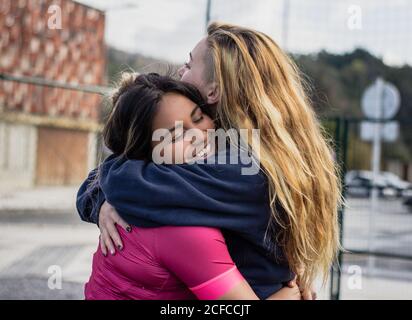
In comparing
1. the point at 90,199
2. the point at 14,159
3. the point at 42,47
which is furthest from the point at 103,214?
the point at 42,47

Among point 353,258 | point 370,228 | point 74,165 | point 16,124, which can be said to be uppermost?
point 16,124

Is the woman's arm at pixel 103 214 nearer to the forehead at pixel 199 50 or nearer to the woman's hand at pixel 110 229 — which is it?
the woman's hand at pixel 110 229

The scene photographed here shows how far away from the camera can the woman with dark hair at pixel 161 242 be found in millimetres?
1187

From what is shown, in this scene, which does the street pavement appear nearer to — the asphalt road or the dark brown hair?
the asphalt road

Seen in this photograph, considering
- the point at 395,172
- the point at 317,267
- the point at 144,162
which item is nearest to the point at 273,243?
the point at 317,267

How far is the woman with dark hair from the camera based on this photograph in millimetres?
1187

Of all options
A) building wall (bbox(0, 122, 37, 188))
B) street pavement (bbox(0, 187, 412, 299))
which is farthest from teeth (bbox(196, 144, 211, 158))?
building wall (bbox(0, 122, 37, 188))

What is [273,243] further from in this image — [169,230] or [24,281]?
[24,281]

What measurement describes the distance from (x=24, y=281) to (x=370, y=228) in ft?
12.6

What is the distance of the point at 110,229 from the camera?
1.35m

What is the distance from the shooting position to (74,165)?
799cm

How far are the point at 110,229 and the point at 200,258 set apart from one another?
0.28 m

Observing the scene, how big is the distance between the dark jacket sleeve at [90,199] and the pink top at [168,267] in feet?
0.71

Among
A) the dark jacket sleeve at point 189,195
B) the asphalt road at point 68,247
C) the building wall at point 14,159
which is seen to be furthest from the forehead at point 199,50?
the building wall at point 14,159
